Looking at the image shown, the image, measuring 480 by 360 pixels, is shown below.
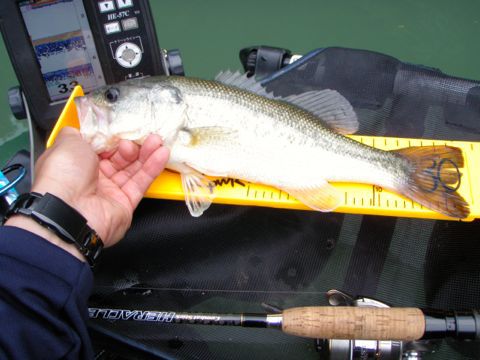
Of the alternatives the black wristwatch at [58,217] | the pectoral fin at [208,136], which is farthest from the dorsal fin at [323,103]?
the black wristwatch at [58,217]

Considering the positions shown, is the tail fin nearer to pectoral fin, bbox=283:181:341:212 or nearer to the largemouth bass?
the largemouth bass

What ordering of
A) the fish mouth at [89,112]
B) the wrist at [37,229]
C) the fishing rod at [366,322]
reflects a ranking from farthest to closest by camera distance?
the fish mouth at [89,112] → the fishing rod at [366,322] → the wrist at [37,229]

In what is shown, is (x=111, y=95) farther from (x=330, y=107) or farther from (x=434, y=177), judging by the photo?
(x=434, y=177)

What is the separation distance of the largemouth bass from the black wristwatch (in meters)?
0.51

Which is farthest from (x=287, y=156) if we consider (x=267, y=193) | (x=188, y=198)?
(x=188, y=198)

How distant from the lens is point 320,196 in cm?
198

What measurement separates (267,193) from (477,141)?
107 cm

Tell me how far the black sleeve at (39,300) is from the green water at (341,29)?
3146mm

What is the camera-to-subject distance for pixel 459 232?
6.88ft

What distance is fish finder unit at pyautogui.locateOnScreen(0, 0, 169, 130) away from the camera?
2150mm

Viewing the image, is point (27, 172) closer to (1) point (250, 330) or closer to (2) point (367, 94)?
→ (1) point (250, 330)

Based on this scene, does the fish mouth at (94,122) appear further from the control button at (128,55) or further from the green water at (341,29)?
the green water at (341,29)

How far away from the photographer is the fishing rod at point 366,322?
1.59m

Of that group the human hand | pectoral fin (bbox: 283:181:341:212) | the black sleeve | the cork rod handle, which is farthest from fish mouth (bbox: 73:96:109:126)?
the cork rod handle
